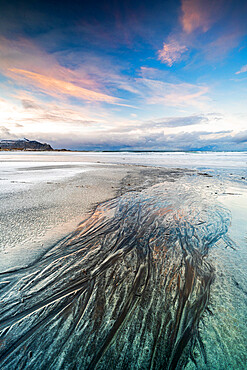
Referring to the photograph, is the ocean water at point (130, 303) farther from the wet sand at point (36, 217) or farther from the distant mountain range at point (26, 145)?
the distant mountain range at point (26, 145)

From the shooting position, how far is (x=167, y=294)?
2.12 meters

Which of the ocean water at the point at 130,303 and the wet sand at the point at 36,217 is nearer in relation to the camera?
the ocean water at the point at 130,303

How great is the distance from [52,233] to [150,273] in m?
2.17

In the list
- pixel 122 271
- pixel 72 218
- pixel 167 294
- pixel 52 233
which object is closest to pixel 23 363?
pixel 122 271

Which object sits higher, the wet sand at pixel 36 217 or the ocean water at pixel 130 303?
Answer: the wet sand at pixel 36 217

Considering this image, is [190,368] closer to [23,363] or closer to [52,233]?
[23,363]

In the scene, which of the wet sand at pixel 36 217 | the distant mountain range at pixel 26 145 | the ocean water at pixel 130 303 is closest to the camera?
the ocean water at pixel 130 303

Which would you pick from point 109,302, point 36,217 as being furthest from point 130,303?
point 36,217

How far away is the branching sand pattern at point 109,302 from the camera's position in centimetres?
148

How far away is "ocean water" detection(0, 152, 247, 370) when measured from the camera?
1.48m

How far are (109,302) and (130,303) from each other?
250mm

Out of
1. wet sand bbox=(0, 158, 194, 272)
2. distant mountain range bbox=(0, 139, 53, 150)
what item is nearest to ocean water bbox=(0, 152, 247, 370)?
wet sand bbox=(0, 158, 194, 272)

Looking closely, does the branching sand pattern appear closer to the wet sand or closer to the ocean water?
the ocean water

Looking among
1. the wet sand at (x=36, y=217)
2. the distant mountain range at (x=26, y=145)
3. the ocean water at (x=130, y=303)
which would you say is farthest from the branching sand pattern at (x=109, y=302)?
the distant mountain range at (x=26, y=145)
